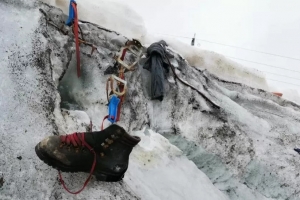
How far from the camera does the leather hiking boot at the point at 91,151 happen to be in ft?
9.47

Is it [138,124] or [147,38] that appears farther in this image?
[147,38]

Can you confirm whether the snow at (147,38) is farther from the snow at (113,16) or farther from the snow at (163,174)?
the snow at (163,174)

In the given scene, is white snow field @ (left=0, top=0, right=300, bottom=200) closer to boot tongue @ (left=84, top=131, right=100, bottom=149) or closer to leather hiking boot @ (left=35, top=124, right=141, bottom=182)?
leather hiking boot @ (left=35, top=124, right=141, bottom=182)

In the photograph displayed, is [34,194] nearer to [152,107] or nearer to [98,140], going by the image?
[98,140]

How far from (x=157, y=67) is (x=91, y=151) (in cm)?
233

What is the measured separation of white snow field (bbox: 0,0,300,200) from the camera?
320cm

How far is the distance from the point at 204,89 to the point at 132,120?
1.54m

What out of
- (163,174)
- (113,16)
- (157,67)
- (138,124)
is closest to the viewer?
(163,174)

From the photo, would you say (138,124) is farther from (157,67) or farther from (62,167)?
(62,167)

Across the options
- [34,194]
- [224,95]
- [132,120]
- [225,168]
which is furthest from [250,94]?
[34,194]

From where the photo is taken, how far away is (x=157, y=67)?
5.08m

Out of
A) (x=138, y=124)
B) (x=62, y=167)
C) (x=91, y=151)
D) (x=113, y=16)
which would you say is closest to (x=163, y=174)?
(x=138, y=124)

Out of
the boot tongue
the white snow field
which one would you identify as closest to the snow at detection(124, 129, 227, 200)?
the white snow field

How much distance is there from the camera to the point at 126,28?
21.4ft
